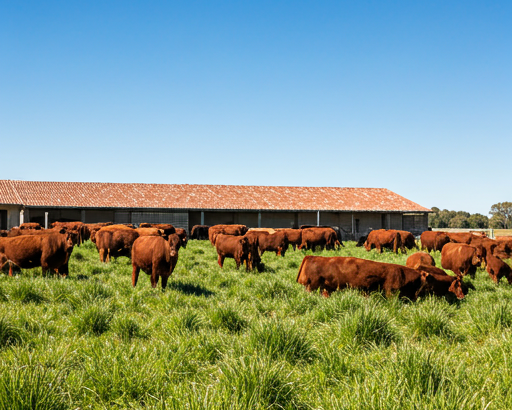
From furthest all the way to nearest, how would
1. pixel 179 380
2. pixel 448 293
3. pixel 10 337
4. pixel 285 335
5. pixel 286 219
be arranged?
pixel 286 219, pixel 448 293, pixel 10 337, pixel 285 335, pixel 179 380

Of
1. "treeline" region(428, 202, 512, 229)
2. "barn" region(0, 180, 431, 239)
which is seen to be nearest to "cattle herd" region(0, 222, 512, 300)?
"barn" region(0, 180, 431, 239)

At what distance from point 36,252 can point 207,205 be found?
96.5 feet

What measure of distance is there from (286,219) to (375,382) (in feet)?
129

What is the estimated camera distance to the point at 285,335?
15.0 feet

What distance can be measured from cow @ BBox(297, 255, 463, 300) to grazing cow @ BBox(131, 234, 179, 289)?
301 cm

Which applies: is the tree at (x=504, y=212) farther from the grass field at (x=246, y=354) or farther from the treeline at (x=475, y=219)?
the grass field at (x=246, y=354)

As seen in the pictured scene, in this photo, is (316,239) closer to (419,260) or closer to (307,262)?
(419,260)

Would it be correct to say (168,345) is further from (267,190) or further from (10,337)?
(267,190)

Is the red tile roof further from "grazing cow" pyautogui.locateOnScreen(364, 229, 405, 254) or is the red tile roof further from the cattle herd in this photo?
the cattle herd

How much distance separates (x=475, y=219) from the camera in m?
111

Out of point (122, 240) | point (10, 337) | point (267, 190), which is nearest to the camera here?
point (10, 337)

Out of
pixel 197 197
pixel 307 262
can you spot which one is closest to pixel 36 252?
pixel 307 262

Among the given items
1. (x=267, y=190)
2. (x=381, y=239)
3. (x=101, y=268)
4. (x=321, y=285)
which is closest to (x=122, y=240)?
(x=101, y=268)

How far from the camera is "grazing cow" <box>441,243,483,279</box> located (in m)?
12.0
